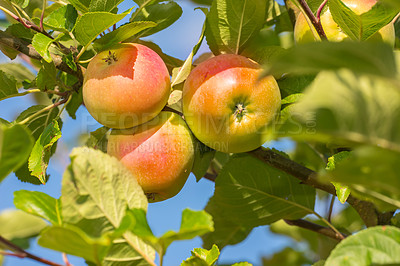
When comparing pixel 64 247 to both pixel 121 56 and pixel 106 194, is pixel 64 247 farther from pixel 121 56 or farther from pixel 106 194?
pixel 121 56

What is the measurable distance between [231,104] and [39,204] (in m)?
0.54

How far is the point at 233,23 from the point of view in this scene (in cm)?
133

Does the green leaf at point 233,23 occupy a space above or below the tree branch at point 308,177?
above

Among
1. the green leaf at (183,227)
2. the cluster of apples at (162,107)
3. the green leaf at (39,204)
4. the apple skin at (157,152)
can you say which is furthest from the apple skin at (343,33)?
A: the green leaf at (39,204)

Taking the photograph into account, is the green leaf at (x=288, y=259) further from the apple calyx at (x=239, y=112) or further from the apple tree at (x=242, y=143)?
the apple calyx at (x=239, y=112)

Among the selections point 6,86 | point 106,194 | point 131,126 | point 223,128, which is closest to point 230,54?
point 223,128

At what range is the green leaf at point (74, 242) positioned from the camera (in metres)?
0.75

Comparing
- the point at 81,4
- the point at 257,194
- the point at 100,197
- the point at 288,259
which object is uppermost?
the point at 81,4

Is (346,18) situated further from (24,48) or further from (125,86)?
(24,48)

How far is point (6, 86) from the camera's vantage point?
1422 millimetres

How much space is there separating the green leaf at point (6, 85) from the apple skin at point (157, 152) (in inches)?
14.9

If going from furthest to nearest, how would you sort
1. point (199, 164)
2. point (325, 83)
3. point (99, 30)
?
point (199, 164)
point (99, 30)
point (325, 83)

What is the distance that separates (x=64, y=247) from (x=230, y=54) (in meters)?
0.71

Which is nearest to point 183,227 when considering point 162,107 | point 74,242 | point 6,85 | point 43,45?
point 74,242
